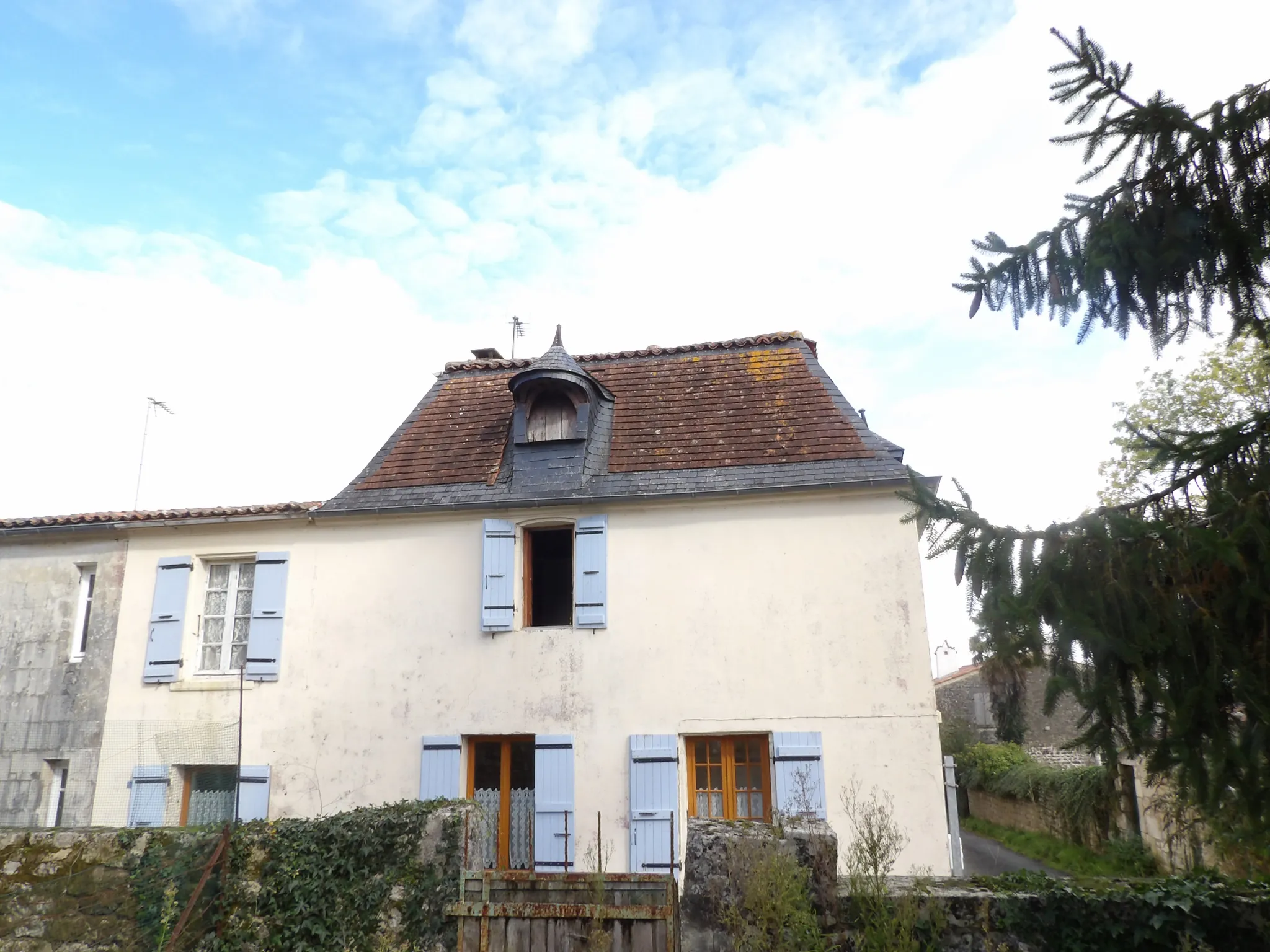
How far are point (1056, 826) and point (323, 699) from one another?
14384mm

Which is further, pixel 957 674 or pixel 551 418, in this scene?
pixel 957 674

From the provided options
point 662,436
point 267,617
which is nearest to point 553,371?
point 662,436

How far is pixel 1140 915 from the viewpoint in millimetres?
4578

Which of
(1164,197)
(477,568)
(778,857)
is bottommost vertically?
(778,857)

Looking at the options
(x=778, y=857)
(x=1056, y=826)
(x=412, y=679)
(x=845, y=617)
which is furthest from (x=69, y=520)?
(x=1056, y=826)

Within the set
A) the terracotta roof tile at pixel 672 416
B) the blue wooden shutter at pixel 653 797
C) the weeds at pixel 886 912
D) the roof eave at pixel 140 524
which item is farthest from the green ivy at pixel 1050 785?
the roof eave at pixel 140 524

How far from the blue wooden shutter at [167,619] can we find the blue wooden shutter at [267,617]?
2.61ft

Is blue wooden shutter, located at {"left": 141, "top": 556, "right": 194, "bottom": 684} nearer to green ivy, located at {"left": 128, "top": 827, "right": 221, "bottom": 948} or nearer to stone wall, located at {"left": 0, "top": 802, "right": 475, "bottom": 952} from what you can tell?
stone wall, located at {"left": 0, "top": 802, "right": 475, "bottom": 952}

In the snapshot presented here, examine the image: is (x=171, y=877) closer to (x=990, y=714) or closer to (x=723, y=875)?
(x=723, y=875)

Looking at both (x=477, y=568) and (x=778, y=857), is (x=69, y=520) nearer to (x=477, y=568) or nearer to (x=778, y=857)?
(x=477, y=568)

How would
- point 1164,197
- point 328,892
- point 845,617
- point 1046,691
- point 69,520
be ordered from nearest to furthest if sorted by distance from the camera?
1. point 1046,691
2. point 1164,197
3. point 328,892
4. point 845,617
5. point 69,520

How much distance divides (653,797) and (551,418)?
15.2 feet

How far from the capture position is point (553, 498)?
10.2 m

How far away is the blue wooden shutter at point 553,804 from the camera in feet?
30.3
